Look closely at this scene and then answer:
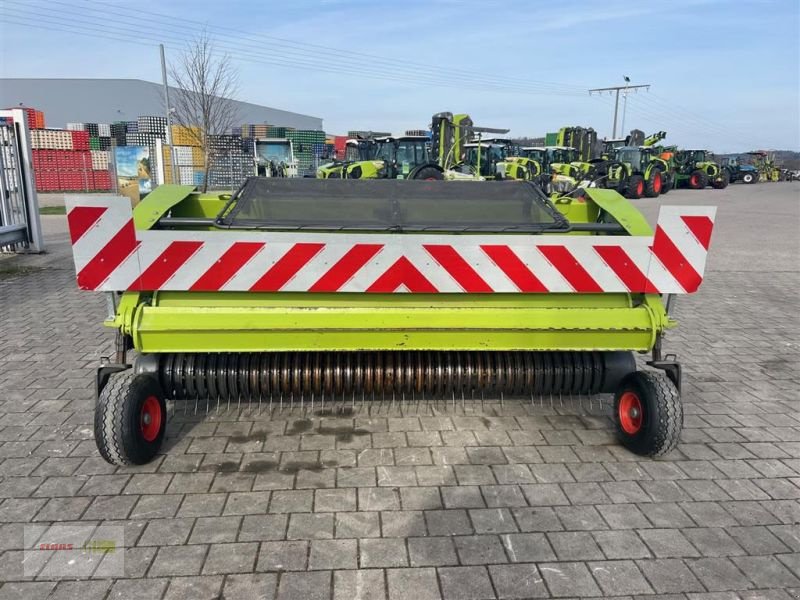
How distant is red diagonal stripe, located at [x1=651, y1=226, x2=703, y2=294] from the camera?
3113 mm

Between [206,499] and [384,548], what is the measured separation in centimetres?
97

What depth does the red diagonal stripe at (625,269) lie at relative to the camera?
3100 mm

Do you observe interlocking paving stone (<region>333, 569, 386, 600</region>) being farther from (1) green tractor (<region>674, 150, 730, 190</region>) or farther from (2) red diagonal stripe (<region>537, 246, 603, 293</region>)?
(1) green tractor (<region>674, 150, 730, 190</region>)

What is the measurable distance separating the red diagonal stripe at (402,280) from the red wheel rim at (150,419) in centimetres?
138

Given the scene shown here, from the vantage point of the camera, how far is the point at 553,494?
2.96 metres

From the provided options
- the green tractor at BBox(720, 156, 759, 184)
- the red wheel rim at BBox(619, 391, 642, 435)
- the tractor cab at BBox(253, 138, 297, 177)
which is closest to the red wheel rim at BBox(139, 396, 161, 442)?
the red wheel rim at BBox(619, 391, 642, 435)

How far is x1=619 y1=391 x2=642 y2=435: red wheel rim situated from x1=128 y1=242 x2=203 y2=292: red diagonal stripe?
8.51 feet

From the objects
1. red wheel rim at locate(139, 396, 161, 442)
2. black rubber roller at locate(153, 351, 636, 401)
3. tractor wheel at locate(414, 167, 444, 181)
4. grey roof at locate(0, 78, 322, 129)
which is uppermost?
grey roof at locate(0, 78, 322, 129)

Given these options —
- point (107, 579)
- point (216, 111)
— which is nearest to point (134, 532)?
point (107, 579)

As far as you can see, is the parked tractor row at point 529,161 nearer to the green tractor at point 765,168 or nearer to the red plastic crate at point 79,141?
the green tractor at point 765,168

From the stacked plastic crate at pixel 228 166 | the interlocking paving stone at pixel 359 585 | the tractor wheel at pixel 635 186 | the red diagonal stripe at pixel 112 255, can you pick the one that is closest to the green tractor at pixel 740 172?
the tractor wheel at pixel 635 186

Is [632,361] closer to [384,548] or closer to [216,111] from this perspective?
[384,548]

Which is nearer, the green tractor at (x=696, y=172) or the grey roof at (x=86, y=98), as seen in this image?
the green tractor at (x=696, y=172)

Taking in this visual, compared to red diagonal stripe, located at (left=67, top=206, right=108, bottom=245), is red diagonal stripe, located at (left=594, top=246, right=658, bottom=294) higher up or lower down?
lower down
